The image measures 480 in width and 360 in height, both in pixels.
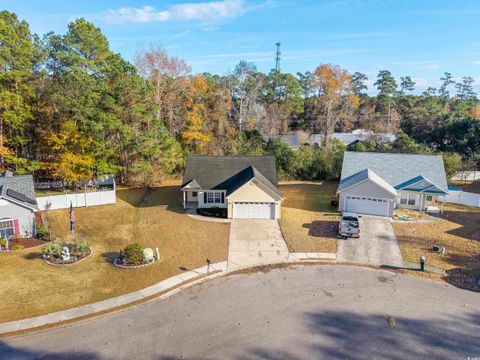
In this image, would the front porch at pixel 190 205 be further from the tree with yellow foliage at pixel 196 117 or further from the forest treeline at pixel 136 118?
the tree with yellow foliage at pixel 196 117

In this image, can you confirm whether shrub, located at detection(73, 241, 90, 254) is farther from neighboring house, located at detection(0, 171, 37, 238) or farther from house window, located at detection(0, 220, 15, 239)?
house window, located at detection(0, 220, 15, 239)

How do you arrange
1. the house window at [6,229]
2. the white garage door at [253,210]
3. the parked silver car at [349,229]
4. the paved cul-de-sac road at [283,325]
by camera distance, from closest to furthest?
the paved cul-de-sac road at [283,325], the house window at [6,229], the parked silver car at [349,229], the white garage door at [253,210]

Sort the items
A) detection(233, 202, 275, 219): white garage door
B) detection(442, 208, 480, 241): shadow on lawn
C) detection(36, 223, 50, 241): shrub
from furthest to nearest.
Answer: detection(233, 202, 275, 219): white garage door < detection(442, 208, 480, 241): shadow on lawn < detection(36, 223, 50, 241): shrub

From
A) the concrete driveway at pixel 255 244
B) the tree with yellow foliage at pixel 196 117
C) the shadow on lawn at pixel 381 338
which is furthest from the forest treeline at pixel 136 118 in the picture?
the shadow on lawn at pixel 381 338

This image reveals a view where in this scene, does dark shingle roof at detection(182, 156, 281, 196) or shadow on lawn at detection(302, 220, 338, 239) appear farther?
dark shingle roof at detection(182, 156, 281, 196)

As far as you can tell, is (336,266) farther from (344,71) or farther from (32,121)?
(344,71)

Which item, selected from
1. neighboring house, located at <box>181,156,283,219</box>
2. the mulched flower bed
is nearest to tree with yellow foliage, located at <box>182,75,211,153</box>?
neighboring house, located at <box>181,156,283,219</box>

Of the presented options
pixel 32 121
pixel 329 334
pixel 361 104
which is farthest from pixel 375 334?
pixel 361 104
